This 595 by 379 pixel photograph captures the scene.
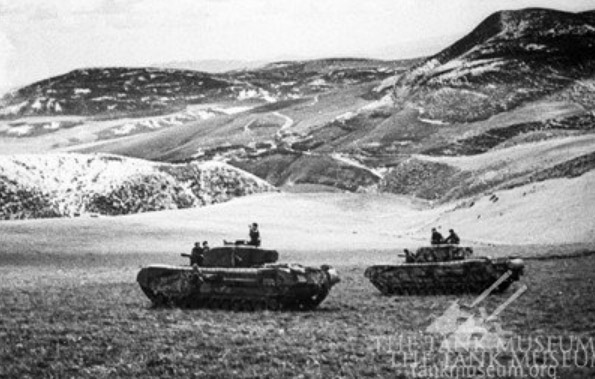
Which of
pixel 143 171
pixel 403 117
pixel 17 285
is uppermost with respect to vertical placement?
pixel 403 117

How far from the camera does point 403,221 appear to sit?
4241 cm

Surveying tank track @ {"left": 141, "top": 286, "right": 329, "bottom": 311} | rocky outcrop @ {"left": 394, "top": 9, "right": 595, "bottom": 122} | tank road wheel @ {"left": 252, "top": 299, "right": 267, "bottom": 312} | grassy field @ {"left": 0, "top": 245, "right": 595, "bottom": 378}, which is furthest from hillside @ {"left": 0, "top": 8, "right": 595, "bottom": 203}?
tank road wheel @ {"left": 252, "top": 299, "right": 267, "bottom": 312}

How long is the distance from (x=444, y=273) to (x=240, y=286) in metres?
6.10

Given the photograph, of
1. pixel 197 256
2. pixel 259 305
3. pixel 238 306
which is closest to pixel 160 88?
pixel 197 256

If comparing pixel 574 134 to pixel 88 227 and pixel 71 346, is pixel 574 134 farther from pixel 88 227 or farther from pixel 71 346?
pixel 71 346

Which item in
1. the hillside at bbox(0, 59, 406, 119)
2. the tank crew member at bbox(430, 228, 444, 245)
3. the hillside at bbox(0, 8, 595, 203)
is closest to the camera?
the tank crew member at bbox(430, 228, 444, 245)

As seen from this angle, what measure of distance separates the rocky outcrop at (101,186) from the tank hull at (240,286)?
86.8 ft

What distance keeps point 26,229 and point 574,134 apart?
39.3m

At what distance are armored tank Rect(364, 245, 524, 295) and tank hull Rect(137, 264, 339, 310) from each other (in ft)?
9.94

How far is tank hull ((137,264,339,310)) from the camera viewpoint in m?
20.1

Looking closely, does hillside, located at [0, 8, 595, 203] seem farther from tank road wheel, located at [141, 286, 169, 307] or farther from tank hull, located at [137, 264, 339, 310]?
tank road wheel, located at [141, 286, 169, 307]

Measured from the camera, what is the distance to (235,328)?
57.3ft

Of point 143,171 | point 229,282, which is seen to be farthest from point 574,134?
point 229,282

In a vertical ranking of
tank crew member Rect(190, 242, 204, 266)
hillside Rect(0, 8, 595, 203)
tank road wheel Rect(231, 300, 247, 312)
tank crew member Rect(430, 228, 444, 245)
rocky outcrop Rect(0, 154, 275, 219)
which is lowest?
tank road wheel Rect(231, 300, 247, 312)
